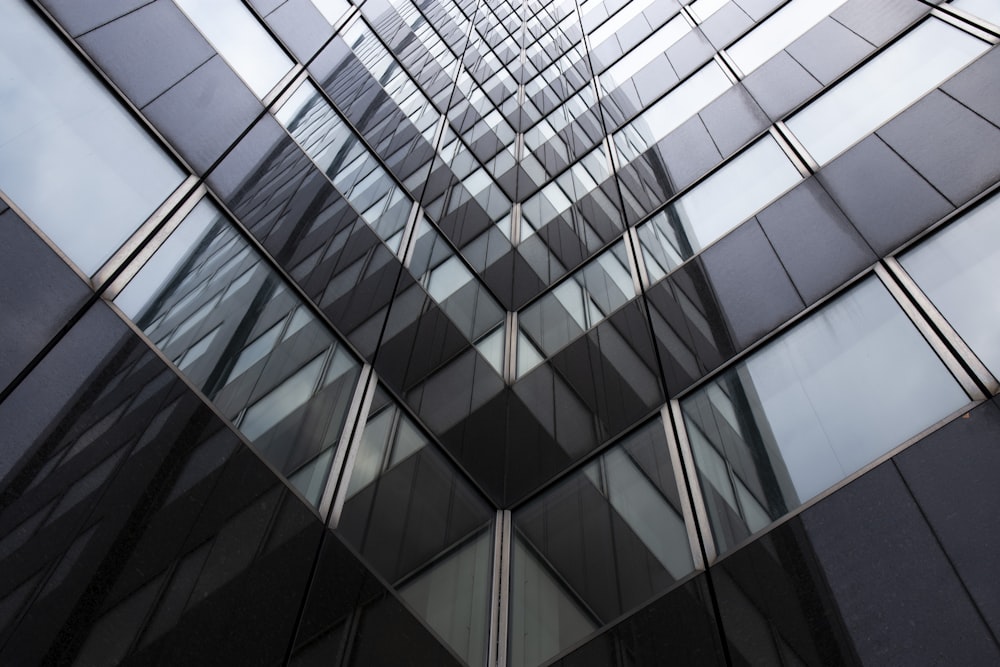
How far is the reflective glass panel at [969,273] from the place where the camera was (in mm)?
7379

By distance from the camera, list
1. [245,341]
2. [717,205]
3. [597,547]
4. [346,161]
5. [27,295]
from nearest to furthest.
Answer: [27,295]
[245,341]
[597,547]
[346,161]
[717,205]

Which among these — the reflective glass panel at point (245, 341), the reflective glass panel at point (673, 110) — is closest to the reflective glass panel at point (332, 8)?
the reflective glass panel at point (245, 341)

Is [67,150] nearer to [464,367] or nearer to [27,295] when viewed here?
[27,295]

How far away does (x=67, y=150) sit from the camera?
680 cm

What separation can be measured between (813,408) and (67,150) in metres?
8.13

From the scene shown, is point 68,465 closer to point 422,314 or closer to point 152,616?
point 152,616

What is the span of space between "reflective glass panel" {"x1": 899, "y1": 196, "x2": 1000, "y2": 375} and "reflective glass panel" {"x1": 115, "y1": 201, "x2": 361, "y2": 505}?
701cm

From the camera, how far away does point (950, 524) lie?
20.5 ft

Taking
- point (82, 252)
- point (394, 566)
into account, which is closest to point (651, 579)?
point (394, 566)

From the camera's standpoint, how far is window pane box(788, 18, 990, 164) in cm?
1088

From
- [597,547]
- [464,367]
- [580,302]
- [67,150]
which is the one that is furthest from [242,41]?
[597,547]

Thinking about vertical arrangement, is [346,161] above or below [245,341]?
above

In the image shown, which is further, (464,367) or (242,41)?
(464,367)

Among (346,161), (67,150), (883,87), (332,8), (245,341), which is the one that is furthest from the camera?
(332,8)
